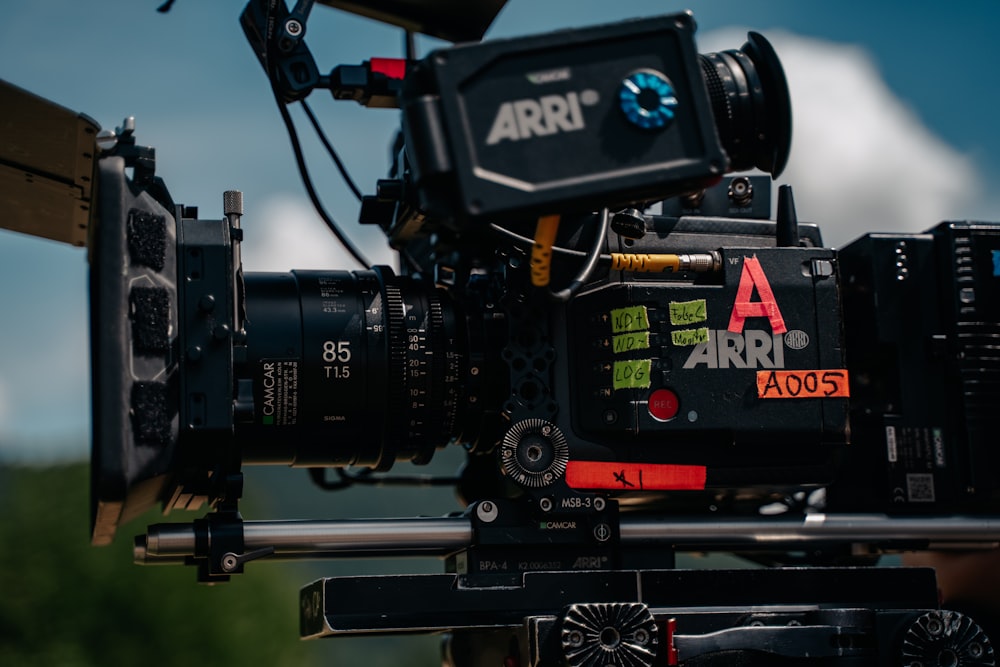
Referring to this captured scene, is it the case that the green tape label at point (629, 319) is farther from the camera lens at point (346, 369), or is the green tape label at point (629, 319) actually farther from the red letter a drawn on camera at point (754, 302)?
the camera lens at point (346, 369)

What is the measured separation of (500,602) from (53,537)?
63.1 ft

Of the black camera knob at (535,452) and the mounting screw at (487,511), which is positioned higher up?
the black camera knob at (535,452)

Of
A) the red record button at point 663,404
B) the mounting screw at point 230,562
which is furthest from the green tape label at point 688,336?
the mounting screw at point 230,562

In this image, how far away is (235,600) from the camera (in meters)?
21.2

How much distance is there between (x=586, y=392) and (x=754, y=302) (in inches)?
20.7

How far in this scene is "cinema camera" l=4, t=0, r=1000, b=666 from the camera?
313cm

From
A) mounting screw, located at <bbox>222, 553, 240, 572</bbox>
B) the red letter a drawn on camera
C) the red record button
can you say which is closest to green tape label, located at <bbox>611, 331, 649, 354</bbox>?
the red record button

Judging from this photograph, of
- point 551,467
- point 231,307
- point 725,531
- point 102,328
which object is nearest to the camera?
point 102,328

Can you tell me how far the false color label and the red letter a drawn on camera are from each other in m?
0.43

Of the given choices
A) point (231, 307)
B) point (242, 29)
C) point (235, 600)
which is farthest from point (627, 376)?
point (235, 600)

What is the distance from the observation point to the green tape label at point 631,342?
11.3 ft

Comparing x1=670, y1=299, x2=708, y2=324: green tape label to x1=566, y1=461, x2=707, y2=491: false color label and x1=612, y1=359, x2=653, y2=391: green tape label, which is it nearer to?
x1=612, y1=359, x2=653, y2=391: green tape label

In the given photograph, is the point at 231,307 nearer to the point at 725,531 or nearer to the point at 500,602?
the point at 500,602

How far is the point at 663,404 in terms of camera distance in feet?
11.4
